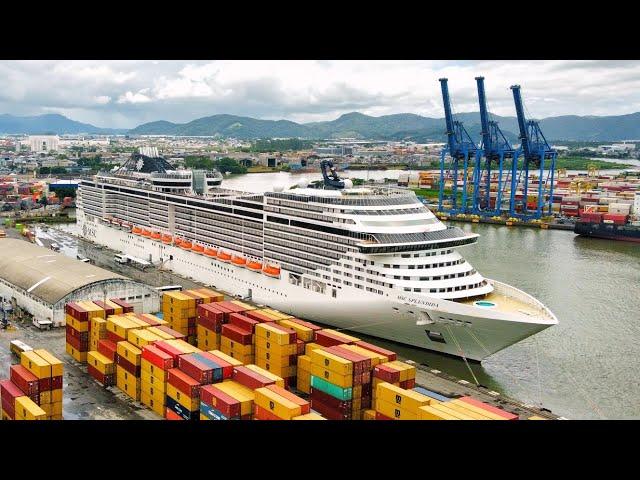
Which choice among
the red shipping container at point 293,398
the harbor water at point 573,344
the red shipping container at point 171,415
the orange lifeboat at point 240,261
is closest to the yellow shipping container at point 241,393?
the red shipping container at point 293,398

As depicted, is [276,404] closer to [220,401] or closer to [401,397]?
[220,401]

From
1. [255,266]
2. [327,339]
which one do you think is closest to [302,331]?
[327,339]

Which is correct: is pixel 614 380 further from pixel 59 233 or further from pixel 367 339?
pixel 59 233

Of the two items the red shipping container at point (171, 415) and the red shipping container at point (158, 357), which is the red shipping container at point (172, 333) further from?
the red shipping container at point (171, 415)

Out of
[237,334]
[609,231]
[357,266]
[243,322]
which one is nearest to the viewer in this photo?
[237,334]

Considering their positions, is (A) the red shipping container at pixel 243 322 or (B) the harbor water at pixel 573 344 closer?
(B) the harbor water at pixel 573 344
